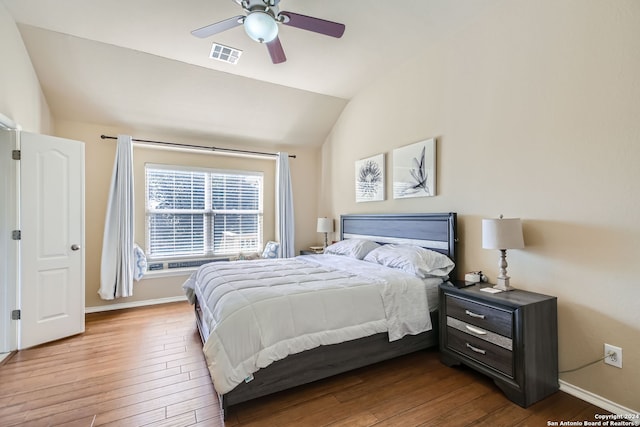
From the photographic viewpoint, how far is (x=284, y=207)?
16.9ft

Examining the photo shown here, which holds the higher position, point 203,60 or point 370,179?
point 203,60

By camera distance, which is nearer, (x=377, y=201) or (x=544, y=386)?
(x=544, y=386)

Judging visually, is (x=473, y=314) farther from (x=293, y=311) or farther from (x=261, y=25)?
(x=261, y=25)

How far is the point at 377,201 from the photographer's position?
411cm

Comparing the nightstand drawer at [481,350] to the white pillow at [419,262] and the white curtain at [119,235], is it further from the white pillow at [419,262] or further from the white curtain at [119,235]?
the white curtain at [119,235]

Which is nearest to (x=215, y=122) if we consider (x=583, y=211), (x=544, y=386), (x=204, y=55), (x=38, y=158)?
(x=204, y=55)

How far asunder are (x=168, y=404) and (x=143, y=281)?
9.17ft

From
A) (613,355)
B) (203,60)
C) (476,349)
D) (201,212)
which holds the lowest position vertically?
(476,349)

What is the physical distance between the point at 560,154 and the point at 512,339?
55.2 inches

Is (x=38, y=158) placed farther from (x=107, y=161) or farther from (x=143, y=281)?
(x=143, y=281)

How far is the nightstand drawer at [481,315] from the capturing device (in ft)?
6.71

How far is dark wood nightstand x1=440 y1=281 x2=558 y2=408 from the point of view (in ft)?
6.48

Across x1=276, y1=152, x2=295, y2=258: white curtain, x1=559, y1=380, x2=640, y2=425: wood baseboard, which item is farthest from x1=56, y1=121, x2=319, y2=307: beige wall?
x1=559, y1=380, x2=640, y2=425: wood baseboard

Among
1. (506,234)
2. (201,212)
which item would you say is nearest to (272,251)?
(201,212)
